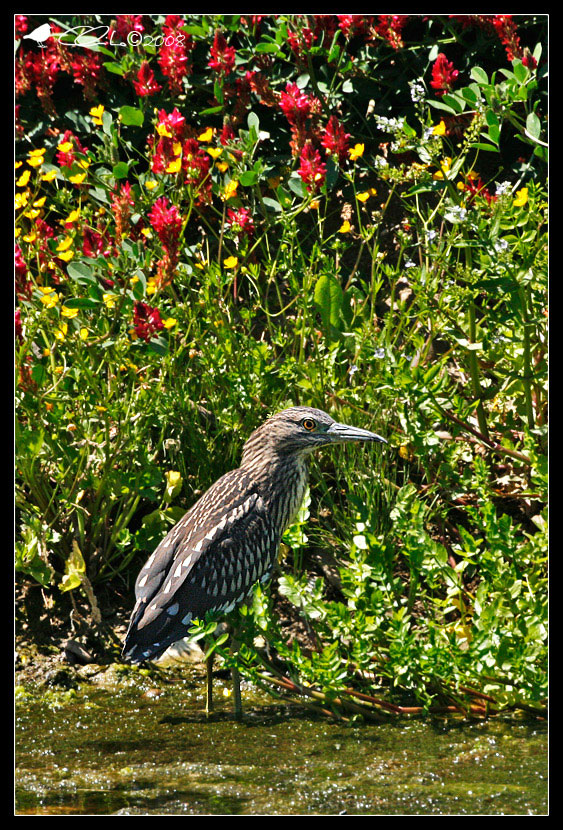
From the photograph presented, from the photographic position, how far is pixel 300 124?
4.54 meters

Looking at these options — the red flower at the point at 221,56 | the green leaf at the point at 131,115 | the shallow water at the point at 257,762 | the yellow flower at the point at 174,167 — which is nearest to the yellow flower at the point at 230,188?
the yellow flower at the point at 174,167

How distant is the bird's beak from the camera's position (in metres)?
3.86

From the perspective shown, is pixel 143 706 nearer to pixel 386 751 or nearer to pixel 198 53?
pixel 386 751

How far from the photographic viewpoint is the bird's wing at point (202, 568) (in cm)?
371

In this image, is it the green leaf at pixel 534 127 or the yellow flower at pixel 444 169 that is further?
the yellow flower at pixel 444 169

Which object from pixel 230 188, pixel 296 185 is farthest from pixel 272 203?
pixel 230 188

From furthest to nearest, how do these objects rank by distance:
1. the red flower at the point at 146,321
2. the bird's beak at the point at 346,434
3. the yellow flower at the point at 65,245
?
the yellow flower at the point at 65,245, the red flower at the point at 146,321, the bird's beak at the point at 346,434

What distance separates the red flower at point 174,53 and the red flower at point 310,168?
0.74 meters

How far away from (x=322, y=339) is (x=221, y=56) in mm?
1533

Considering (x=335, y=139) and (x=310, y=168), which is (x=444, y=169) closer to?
(x=310, y=168)

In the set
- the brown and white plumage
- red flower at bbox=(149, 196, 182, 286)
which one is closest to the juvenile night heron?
the brown and white plumage

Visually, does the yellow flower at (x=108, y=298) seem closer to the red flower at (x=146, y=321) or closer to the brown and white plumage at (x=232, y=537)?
the red flower at (x=146, y=321)

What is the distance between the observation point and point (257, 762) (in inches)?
131

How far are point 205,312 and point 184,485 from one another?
2.81ft
